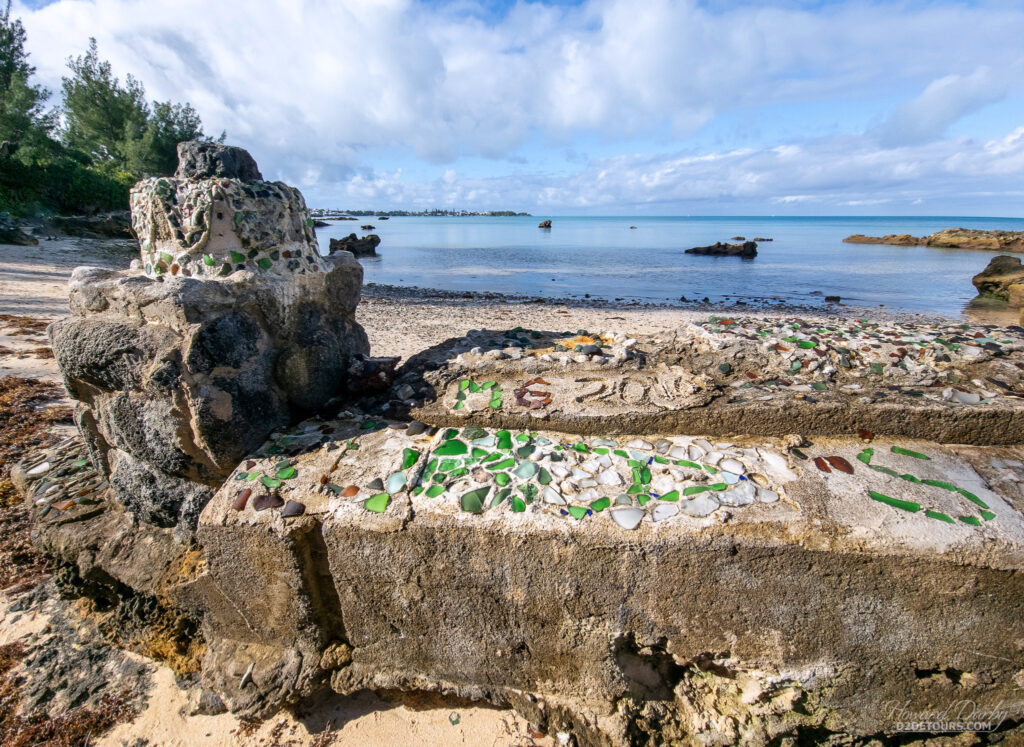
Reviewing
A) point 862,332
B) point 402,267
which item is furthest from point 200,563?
point 402,267

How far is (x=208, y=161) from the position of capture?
9.59 ft

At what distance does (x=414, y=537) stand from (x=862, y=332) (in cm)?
384

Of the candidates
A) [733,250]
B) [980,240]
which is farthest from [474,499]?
[980,240]

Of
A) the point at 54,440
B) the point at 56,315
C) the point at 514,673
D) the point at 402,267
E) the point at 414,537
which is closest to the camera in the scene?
the point at 414,537

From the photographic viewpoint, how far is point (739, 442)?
2.76m

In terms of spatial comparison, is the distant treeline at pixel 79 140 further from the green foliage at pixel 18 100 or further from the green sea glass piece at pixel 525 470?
the green sea glass piece at pixel 525 470

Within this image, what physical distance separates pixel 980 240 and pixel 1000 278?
32.1 m

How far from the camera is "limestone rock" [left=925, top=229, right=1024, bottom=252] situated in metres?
38.4

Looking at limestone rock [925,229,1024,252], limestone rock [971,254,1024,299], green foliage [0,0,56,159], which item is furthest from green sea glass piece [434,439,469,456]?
limestone rock [925,229,1024,252]

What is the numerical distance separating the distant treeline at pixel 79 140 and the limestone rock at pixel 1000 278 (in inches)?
1391

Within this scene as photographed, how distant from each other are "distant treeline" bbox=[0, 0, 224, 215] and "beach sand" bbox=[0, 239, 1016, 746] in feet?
14.9

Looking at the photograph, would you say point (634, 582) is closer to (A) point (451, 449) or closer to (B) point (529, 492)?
(B) point (529, 492)

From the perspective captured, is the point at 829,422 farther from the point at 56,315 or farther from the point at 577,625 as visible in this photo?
the point at 56,315

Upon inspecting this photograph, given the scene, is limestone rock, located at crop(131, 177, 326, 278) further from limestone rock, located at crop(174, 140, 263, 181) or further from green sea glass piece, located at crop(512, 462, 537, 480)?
green sea glass piece, located at crop(512, 462, 537, 480)
